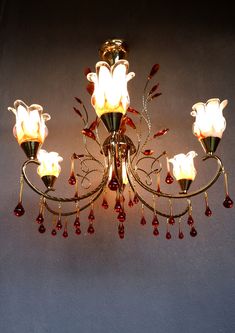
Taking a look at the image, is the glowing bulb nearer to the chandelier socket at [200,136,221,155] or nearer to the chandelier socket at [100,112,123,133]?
the chandelier socket at [100,112,123,133]

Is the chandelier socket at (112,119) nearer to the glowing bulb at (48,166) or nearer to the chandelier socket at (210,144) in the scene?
the chandelier socket at (210,144)

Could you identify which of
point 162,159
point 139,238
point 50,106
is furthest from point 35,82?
point 139,238

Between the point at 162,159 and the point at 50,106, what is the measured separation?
545mm

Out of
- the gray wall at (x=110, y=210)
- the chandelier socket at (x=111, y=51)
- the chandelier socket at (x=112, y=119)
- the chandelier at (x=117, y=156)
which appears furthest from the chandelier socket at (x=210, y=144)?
the chandelier socket at (x=111, y=51)

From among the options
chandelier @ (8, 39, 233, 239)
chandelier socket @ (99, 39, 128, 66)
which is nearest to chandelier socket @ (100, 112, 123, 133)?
chandelier @ (8, 39, 233, 239)

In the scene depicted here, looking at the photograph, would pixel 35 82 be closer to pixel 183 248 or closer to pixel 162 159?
pixel 162 159

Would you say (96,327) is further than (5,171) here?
No

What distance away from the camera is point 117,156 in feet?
3.94

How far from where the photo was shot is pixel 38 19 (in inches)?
81.0

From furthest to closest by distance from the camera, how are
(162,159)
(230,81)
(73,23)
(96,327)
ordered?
(73,23) < (230,81) < (162,159) < (96,327)

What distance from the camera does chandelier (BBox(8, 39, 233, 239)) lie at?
3.62ft

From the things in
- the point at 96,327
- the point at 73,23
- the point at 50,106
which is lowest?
the point at 96,327

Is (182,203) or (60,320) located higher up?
(182,203)

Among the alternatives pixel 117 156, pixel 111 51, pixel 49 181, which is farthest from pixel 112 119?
pixel 111 51
